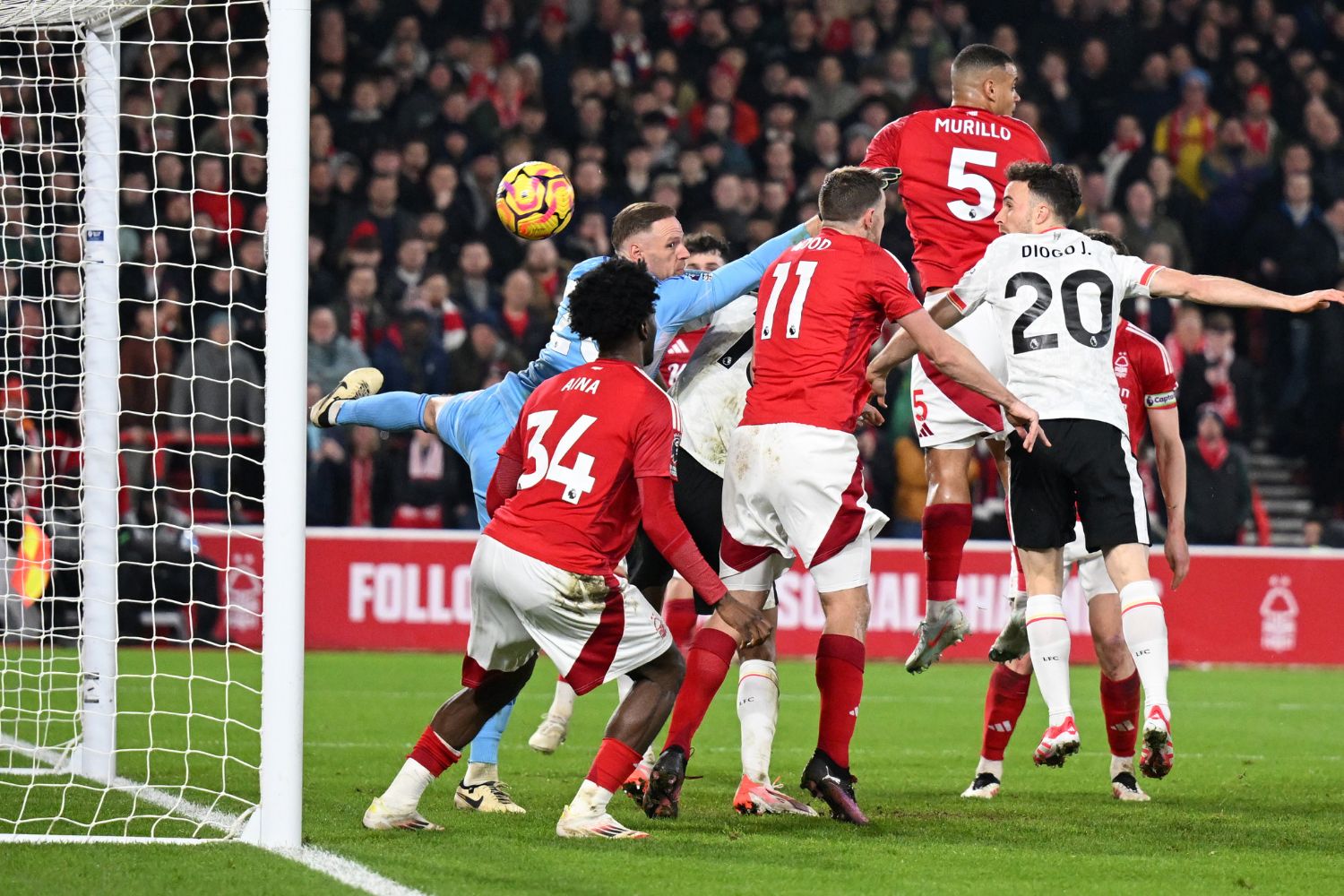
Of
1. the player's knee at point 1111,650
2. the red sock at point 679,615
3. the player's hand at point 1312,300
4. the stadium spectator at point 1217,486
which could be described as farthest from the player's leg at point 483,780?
the stadium spectator at point 1217,486

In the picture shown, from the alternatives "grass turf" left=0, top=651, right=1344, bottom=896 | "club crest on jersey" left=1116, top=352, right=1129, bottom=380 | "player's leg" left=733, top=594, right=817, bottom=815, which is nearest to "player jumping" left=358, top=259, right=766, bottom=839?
"grass turf" left=0, top=651, right=1344, bottom=896

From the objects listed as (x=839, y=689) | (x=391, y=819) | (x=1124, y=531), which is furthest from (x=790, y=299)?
(x=391, y=819)

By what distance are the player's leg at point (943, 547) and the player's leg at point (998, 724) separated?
0.30 metres

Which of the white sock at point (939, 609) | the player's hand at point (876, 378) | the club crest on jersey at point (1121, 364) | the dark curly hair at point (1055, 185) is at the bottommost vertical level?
the white sock at point (939, 609)

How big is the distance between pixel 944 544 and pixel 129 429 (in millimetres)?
9175

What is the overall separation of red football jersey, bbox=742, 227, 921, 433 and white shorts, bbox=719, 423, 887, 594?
0.09 m

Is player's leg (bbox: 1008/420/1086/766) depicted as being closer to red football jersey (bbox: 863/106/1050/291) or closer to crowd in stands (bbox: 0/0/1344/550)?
red football jersey (bbox: 863/106/1050/291)

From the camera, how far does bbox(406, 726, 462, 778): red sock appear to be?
570 centimetres

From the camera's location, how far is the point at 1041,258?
6.60 metres

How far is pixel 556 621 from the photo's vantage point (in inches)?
219

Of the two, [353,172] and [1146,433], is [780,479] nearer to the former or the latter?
[353,172]

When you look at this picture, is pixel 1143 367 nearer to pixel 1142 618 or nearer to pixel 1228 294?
pixel 1228 294

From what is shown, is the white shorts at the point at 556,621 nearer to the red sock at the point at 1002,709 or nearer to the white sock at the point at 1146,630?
the white sock at the point at 1146,630

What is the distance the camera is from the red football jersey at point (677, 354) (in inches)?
298
